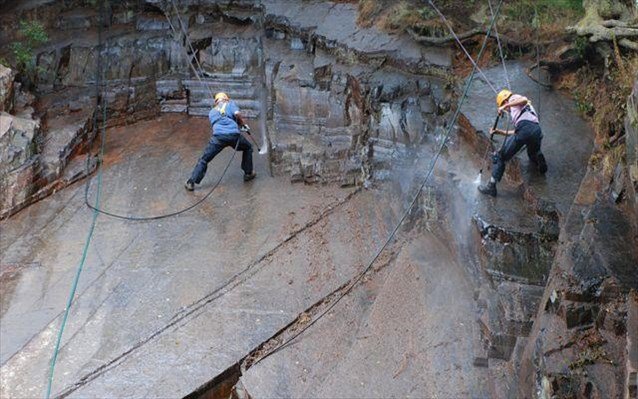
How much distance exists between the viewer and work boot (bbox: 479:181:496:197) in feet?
25.4

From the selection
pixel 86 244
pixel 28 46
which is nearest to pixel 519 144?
pixel 86 244

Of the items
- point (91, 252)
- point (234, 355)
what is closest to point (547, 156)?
point (234, 355)

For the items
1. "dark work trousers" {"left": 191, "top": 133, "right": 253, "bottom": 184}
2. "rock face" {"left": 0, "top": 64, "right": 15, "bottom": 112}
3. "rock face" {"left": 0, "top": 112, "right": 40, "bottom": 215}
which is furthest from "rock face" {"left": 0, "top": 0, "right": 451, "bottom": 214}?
"dark work trousers" {"left": 191, "top": 133, "right": 253, "bottom": 184}

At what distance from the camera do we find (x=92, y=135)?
11578 mm

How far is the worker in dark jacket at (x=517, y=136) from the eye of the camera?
295 inches

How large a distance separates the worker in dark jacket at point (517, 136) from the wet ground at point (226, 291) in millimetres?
1011

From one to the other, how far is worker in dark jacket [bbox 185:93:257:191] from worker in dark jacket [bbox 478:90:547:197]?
351 cm

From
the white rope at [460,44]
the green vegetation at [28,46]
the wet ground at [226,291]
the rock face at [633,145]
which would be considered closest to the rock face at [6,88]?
the green vegetation at [28,46]

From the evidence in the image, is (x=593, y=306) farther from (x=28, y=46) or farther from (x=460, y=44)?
(x=28, y=46)

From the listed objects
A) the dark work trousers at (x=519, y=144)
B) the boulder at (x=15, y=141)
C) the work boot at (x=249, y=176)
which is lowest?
the work boot at (x=249, y=176)

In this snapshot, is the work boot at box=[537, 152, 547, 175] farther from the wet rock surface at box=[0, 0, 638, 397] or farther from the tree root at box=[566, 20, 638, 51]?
the tree root at box=[566, 20, 638, 51]

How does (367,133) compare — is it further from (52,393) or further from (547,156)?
(52,393)

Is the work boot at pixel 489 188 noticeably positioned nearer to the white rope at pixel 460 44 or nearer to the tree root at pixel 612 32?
the white rope at pixel 460 44

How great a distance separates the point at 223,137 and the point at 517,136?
159 inches
